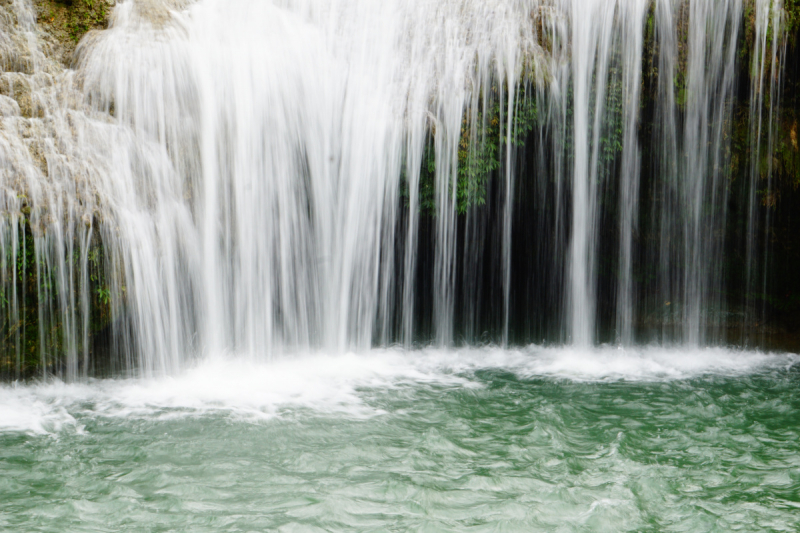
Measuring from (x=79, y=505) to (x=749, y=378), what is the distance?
26.6 feet

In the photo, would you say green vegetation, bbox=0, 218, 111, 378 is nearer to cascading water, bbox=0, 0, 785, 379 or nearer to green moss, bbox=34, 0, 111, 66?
cascading water, bbox=0, 0, 785, 379

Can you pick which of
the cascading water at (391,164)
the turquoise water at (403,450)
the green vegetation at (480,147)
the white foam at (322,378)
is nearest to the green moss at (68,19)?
the cascading water at (391,164)

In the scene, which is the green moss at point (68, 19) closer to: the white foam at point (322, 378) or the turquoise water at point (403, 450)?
the white foam at point (322, 378)

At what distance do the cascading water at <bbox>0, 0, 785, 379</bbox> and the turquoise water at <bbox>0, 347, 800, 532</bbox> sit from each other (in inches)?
49.2

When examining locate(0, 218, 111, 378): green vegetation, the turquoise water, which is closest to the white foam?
the turquoise water

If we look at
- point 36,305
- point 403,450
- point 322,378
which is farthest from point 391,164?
point 36,305

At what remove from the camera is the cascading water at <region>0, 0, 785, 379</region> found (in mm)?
9016

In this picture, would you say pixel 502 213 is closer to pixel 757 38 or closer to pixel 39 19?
pixel 757 38

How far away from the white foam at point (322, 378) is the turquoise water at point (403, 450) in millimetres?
35

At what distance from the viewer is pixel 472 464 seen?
6.20 metres

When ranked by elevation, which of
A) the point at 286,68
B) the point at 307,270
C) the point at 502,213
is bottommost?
the point at 307,270

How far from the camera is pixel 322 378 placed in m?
8.83

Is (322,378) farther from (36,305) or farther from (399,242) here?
(36,305)

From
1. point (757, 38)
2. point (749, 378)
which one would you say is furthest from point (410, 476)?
point (757, 38)
